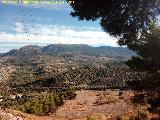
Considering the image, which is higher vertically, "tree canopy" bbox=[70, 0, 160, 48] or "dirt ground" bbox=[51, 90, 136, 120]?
"tree canopy" bbox=[70, 0, 160, 48]

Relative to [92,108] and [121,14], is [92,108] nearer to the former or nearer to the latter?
[92,108]

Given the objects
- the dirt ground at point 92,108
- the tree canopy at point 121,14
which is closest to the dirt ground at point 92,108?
the dirt ground at point 92,108

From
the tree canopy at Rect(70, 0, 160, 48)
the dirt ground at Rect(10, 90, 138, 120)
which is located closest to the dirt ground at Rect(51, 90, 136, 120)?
the dirt ground at Rect(10, 90, 138, 120)

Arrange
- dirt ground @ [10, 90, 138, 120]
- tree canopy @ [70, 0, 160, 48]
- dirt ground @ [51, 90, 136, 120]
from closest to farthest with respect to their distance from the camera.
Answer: tree canopy @ [70, 0, 160, 48] < dirt ground @ [10, 90, 138, 120] < dirt ground @ [51, 90, 136, 120]

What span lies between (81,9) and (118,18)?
2.62 metres

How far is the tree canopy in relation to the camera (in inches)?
825

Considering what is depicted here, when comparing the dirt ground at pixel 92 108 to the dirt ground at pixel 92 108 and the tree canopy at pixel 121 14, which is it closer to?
the dirt ground at pixel 92 108

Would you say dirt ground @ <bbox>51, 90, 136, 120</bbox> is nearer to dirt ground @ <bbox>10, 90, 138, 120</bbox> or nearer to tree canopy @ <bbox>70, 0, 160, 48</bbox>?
dirt ground @ <bbox>10, 90, 138, 120</bbox>

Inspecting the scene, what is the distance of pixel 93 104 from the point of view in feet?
164

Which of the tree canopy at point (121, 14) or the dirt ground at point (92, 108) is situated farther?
the dirt ground at point (92, 108)

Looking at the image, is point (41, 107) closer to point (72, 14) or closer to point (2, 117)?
point (2, 117)

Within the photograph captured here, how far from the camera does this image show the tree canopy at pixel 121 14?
20953 mm

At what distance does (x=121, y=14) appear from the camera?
21.9 meters

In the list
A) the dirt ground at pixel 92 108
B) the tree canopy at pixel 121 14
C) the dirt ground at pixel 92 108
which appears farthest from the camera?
the dirt ground at pixel 92 108
